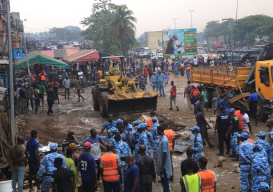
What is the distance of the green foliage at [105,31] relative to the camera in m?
43.0

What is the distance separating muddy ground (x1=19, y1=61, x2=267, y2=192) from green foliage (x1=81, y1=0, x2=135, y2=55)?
71.5ft

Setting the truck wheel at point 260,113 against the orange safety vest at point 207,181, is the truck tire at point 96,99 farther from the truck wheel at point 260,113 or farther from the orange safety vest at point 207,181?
the orange safety vest at point 207,181

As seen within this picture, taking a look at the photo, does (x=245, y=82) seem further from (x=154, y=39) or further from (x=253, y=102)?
(x=154, y=39)

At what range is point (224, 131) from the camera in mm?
10641

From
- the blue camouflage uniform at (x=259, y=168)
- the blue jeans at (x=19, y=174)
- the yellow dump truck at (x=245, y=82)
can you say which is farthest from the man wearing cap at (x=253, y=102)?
the blue jeans at (x=19, y=174)

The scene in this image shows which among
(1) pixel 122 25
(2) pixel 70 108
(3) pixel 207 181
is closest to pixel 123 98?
(2) pixel 70 108

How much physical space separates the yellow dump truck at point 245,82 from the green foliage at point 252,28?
53.1m

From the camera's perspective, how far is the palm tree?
41656mm

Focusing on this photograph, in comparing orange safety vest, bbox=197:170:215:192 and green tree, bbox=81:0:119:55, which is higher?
green tree, bbox=81:0:119:55

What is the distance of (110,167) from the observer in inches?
272

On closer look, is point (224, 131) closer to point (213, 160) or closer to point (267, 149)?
point (213, 160)

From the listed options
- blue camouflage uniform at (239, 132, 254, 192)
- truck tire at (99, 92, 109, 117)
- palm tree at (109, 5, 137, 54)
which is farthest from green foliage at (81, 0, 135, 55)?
blue camouflage uniform at (239, 132, 254, 192)

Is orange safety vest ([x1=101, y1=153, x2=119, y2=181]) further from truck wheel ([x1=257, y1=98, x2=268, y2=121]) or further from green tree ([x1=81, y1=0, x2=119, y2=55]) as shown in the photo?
green tree ([x1=81, y1=0, x2=119, y2=55])

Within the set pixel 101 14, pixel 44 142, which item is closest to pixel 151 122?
pixel 44 142
